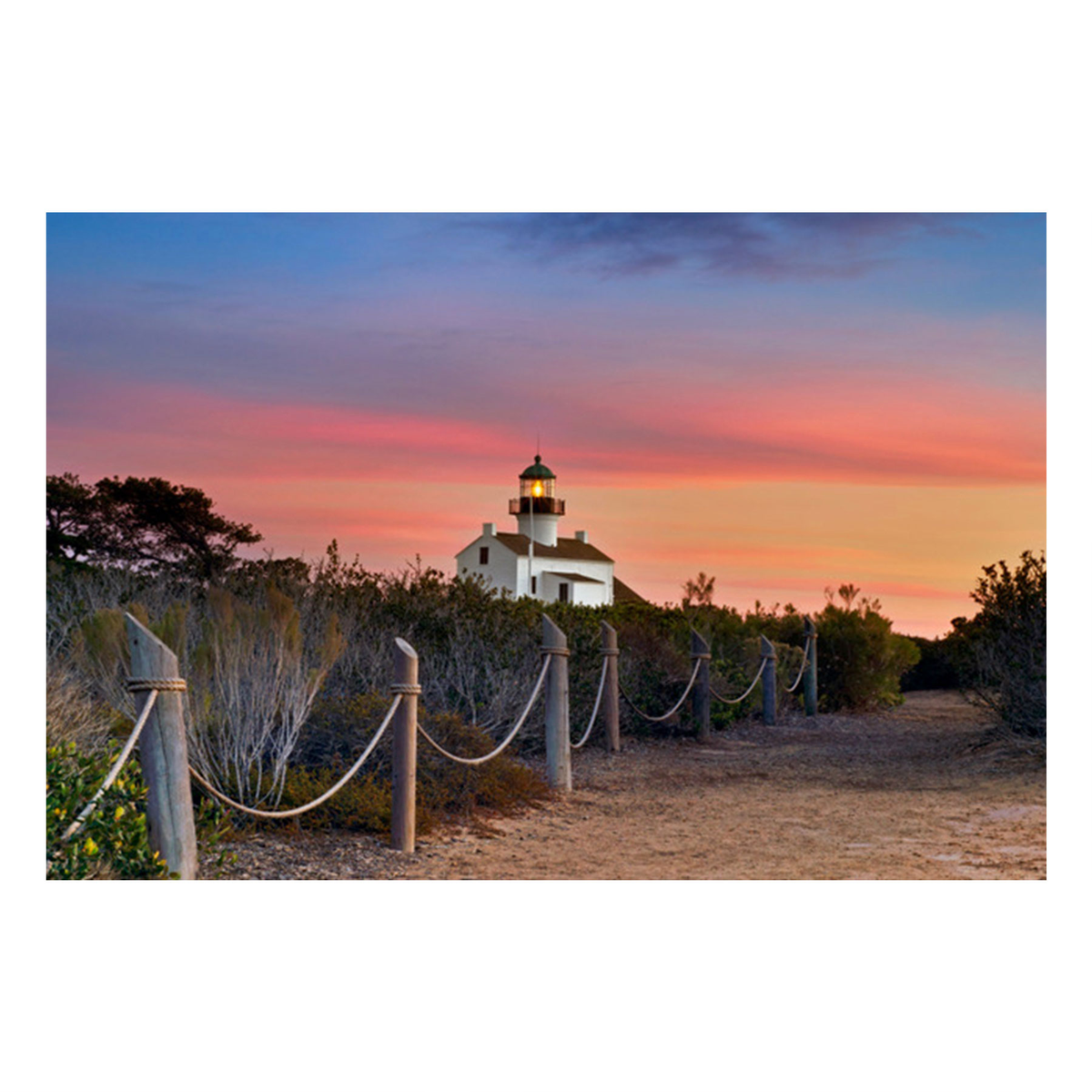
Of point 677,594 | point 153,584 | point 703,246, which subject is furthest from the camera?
point 677,594

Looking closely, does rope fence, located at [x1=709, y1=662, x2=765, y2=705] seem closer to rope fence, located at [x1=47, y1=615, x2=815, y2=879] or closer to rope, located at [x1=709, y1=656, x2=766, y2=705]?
rope, located at [x1=709, y1=656, x2=766, y2=705]

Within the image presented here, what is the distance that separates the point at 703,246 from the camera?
410 inches

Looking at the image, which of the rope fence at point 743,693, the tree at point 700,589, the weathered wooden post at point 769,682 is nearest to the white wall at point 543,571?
the tree at point 700,589

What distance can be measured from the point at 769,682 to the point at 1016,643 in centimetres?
452

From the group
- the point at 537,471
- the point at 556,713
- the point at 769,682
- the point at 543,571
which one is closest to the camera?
the point at 556,713

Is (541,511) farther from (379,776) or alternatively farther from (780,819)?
(379,776)

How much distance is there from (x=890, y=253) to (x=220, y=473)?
639cm

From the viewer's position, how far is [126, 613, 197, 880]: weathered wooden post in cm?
503

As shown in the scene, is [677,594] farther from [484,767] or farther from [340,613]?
[484,767]

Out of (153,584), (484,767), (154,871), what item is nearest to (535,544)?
(153,584)

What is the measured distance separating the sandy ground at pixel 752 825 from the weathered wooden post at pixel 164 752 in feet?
2.43

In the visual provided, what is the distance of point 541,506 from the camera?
26.0 m

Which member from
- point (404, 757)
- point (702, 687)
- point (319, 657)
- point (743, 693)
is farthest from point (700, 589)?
point (404, 757)

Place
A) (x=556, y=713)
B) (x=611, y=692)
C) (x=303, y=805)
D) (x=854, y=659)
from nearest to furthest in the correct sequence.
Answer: (x=303, y=805) → (x=556, y=713) → (x=611, y=692) → (x=854, y=659)
